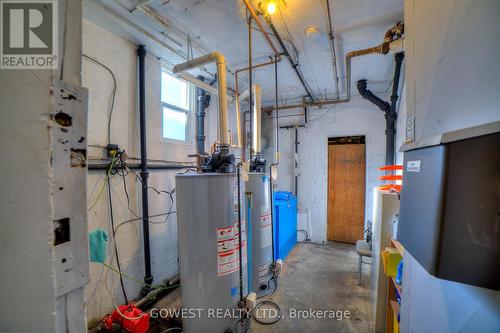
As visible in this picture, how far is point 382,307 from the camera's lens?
65.6 inches

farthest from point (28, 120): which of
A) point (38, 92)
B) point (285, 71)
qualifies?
point (285, 71)

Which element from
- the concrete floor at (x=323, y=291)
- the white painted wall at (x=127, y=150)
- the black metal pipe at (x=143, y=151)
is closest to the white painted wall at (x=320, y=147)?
the concrete floor at (x=323, y=291)

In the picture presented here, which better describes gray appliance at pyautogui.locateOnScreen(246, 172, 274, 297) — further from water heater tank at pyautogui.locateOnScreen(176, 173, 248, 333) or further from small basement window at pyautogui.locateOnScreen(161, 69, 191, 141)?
small basement window at pyautogui.locateOnScreen(161, 69, 191, 141)

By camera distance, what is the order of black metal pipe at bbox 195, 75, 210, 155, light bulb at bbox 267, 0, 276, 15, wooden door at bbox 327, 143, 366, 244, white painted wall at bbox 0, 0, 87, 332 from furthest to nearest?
wooden door at bbox 327, 143, 366, 244
black metal pipe at bbox 195, 75, 210, 155
light bulb at bbox 267, 0, 276, 15
white painted wall at bbox 0, 0, 87, 332

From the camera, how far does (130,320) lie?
1.57 m

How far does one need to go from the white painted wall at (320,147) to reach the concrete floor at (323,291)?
0.80 meters

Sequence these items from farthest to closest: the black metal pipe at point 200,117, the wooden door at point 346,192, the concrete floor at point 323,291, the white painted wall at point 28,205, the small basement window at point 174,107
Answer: the wooden door at point 346,192 < the black metal pipe at point 200,117 < the small basement window at point 174,107 < the concrete floor at point 323,291 < the white painted wall at point 28,205

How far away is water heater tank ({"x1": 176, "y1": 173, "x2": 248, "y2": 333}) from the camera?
1513 mm

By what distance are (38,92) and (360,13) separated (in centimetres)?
226

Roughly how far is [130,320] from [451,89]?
2.27 meters

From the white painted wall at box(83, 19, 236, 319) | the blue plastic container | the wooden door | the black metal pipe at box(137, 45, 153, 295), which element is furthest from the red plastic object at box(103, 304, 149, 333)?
the wooden door

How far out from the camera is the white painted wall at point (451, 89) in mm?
452

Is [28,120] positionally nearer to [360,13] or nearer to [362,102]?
[360,13]

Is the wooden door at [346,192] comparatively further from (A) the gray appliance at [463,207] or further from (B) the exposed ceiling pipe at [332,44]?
(A) the gray appliance at [463,207]
